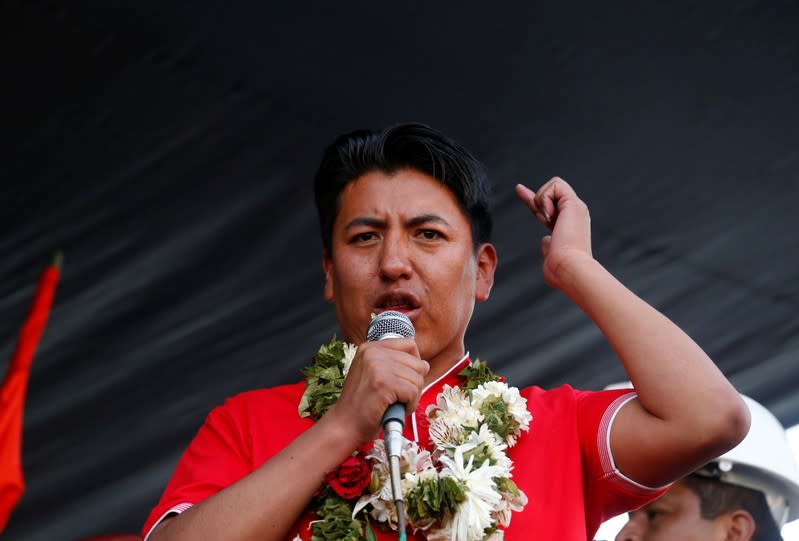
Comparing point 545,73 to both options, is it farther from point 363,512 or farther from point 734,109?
point 363,512

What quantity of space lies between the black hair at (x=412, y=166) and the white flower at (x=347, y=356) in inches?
16.8

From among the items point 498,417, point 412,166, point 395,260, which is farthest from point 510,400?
point 412,166

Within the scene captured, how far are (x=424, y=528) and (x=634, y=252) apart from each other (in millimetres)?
2449

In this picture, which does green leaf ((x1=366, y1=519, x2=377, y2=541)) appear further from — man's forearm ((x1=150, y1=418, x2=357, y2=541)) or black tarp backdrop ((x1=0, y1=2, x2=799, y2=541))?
black tarp backdrop ((x1=0, y1=2, x2=799, y2=541))

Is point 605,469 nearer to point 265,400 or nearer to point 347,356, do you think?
point 347,356

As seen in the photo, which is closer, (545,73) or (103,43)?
(103,43)

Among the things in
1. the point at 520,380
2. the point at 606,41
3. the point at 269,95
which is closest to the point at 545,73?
the point at 606,41

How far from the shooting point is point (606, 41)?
150 inches

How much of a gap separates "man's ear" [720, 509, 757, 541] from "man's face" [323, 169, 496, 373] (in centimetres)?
149

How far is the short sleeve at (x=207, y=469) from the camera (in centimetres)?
220

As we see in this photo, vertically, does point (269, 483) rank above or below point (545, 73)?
below

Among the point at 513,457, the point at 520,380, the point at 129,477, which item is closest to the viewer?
the point at 513,457

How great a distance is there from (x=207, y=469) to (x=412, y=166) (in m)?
1.02

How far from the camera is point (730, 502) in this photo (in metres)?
3.84
